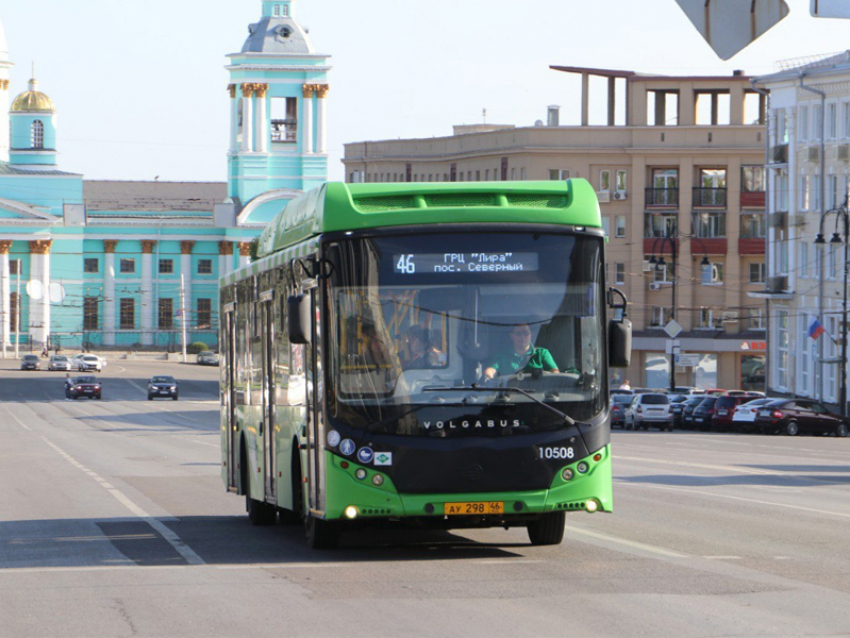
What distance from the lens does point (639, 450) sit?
3766cm

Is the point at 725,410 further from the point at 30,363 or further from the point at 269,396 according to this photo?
the point at 30,363

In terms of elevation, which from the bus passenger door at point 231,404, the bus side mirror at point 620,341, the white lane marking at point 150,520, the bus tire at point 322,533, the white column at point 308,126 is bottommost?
the white lane marking at point 150,520

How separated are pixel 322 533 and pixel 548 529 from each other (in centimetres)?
185

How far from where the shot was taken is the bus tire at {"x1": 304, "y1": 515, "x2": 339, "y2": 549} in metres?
14.5

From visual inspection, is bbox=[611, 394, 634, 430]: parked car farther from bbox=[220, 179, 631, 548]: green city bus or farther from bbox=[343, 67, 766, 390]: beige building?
bbox=[220, 179, 631, 548]: green city bus

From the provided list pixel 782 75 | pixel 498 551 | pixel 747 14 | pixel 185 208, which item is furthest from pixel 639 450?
pixel 185 208

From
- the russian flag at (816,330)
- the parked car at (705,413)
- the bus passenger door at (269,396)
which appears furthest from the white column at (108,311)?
the bus passenger door at (269,396)

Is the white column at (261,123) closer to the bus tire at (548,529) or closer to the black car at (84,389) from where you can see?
the black car at (84,389)

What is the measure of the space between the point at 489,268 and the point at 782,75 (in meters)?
58.4

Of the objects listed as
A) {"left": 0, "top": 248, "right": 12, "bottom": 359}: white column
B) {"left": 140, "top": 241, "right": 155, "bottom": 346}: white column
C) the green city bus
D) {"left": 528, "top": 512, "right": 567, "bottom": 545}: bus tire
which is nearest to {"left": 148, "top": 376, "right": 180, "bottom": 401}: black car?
{"left": 0, "top": 248, "right": 12, "bottom": 359}: white column

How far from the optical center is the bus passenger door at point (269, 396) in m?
16.0

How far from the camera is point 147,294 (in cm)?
13462

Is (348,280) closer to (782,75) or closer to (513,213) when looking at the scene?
(513,213)

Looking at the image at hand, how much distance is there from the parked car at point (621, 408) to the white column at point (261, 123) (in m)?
64.1
